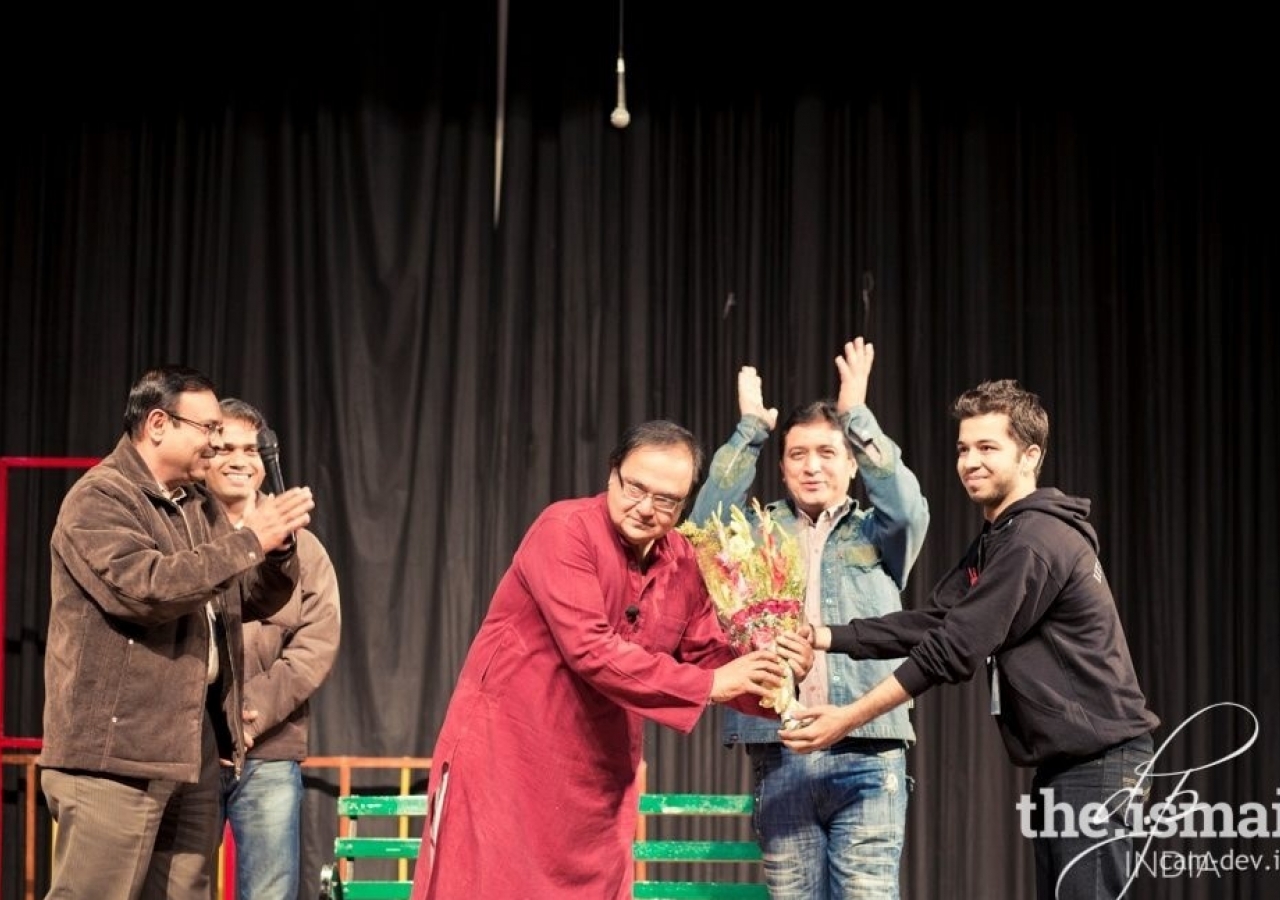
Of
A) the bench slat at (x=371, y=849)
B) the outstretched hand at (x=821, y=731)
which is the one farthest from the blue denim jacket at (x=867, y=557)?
the bench slat at (x=371, y=849)

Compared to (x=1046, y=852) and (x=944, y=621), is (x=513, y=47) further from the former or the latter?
(x=1046, y=852)

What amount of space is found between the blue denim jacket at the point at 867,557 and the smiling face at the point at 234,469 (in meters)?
1.36

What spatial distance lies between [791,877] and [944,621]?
2.62 feet

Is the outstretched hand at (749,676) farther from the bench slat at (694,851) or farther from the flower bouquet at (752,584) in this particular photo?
the bench slat at (694,851)

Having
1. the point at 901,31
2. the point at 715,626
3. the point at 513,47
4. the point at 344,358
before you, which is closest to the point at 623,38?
the point at 513,47

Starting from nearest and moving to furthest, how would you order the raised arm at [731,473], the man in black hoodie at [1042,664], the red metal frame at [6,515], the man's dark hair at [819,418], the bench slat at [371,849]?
the man in black hoodie at [1042,664] < the man's dark hair at [819,418] < the raised arm at [731,473] < the bench slat at [371,849] < the red metal frame at [6,515]

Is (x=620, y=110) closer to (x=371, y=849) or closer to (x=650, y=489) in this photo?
(x=650, y=489)

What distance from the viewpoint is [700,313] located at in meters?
5.73

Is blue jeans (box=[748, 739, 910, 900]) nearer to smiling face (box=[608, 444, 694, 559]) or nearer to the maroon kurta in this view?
the maroon kurta

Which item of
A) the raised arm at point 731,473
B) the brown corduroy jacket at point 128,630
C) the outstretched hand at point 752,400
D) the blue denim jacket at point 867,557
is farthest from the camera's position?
the outstretched hand at point 752,400

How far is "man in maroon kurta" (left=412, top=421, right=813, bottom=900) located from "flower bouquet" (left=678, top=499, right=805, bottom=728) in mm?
86

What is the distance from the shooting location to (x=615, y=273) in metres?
5.74

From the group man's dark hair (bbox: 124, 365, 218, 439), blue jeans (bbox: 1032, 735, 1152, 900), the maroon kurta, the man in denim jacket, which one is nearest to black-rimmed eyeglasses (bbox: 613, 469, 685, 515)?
the maroon kurta

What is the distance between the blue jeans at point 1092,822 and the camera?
10.6 feet
